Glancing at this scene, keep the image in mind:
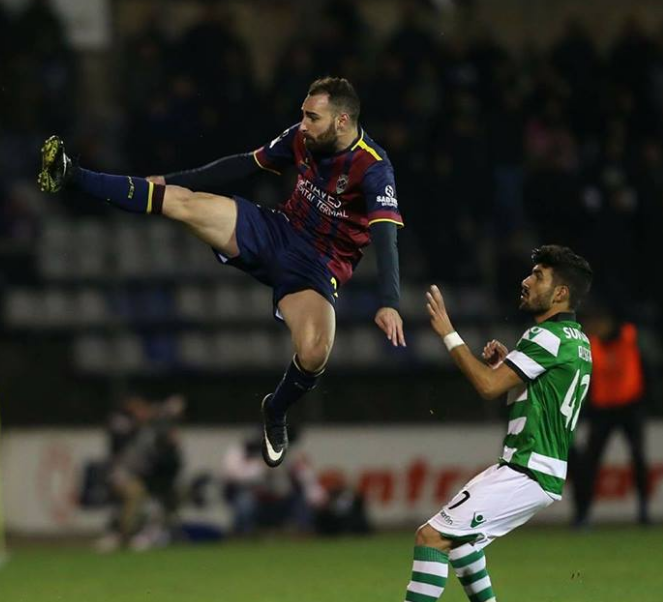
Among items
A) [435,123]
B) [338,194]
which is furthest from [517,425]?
[435,123]

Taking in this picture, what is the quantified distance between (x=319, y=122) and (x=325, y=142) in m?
0.13

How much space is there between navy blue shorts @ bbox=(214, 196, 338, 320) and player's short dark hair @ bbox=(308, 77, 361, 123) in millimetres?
751

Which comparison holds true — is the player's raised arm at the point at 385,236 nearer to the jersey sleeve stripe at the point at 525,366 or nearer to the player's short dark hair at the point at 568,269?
the jersey sleeve stripe at the point at 525,366

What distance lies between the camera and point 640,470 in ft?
49.7

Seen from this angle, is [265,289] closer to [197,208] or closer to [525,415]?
[197,208]

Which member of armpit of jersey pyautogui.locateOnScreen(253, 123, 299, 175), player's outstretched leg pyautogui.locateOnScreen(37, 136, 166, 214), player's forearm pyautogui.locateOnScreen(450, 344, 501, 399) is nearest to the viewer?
player's forearm pyautogui.locateOnScreen(450, 344, 501, 399)

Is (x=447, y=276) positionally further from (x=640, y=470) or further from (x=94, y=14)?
(x=94, y=14)

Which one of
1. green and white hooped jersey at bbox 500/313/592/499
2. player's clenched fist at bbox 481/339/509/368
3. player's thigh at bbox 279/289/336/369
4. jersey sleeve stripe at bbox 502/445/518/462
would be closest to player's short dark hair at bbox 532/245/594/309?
green and white hooped jersey at bbox 500/313/592/499

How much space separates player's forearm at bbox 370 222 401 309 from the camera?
304 inches

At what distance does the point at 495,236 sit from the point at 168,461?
422 cm

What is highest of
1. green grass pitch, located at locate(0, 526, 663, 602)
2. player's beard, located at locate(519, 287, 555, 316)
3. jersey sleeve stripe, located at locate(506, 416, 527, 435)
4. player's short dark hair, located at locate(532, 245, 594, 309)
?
player's short dark hair, located at locate(532, 245, 594, 309)

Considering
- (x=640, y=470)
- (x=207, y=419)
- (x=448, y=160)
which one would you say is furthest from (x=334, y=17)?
(x=640, y=470)

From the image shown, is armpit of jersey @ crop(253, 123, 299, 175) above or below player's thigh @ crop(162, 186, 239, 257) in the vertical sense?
above

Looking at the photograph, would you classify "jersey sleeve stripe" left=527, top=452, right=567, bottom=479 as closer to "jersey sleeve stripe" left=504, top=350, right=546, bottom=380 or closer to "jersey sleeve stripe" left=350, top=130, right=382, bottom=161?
"jersey sleeve stripe" left=504, top=350, right=546, bottom=380
